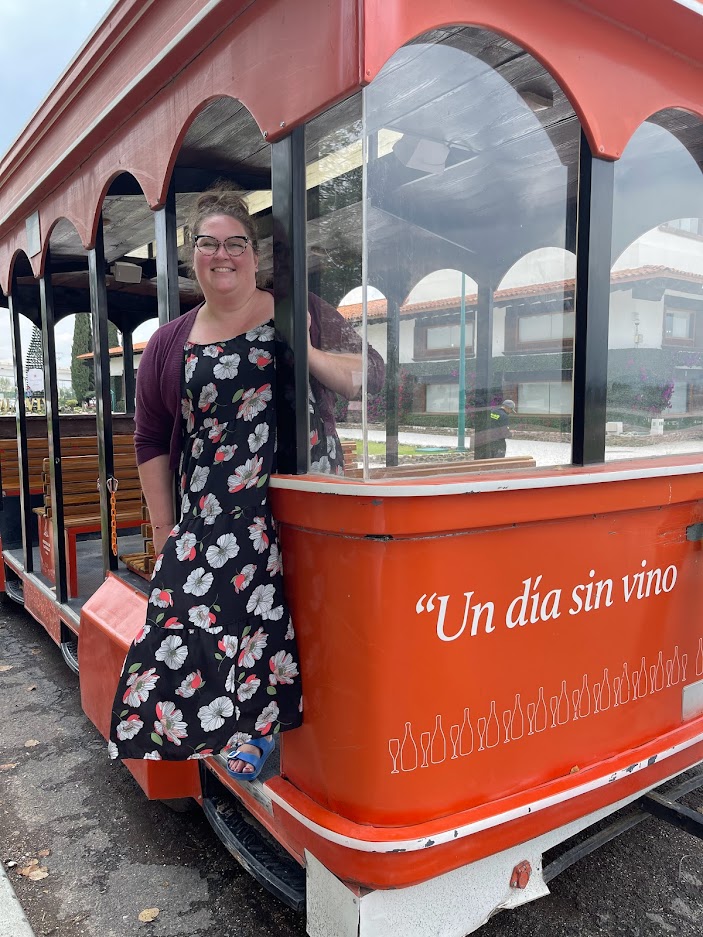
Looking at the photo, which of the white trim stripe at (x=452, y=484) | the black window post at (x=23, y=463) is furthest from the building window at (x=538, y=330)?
the black window post at (x=23, y=463)

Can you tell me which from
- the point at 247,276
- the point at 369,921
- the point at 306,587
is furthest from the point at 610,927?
the point at 247,276

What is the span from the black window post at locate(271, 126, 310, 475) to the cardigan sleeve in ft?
1.52

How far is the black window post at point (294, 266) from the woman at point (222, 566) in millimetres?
49

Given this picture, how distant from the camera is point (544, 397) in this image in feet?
6.39

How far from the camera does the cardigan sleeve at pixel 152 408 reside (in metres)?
1.97

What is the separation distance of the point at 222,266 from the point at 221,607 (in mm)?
929

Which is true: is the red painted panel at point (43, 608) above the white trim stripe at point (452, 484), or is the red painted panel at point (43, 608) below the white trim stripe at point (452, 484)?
below

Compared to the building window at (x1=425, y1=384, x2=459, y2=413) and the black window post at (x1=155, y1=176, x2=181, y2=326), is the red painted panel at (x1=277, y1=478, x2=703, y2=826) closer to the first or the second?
the building window at (x1=425, y1=384, x2=459, y2=413)

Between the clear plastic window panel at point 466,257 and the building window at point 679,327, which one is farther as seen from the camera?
the building window at point 679,327

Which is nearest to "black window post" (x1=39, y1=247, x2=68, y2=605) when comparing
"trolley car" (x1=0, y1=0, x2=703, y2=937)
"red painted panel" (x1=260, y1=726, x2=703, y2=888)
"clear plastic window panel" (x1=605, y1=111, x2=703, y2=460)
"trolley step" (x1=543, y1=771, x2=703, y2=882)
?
"trolley car" (x1=0, y1=0, x2=703, y2=937)

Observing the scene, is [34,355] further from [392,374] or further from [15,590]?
[392,374]

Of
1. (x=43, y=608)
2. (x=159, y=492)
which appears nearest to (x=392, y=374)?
(x=159, y=492)

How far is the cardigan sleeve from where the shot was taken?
6.46 feet

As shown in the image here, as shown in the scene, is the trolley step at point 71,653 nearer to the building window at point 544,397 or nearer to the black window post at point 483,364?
the black window post at point 483,364
